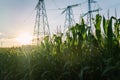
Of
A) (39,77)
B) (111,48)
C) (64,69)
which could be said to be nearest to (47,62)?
(39,77)

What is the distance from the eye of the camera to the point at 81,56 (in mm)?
4941

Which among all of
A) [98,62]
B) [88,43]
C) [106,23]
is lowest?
[98,62]

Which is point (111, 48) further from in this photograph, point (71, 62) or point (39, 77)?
point (39, 77)

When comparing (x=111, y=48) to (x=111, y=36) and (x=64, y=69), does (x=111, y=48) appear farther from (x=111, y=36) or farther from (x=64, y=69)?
(x=64, y=69)

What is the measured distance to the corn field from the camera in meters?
4.42

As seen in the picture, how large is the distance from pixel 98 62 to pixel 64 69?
0.76 meters

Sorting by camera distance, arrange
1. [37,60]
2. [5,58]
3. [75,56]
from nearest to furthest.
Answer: [75,56], [37,60], [5,58]

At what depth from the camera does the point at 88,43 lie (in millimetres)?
4867

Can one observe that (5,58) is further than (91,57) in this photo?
Yes

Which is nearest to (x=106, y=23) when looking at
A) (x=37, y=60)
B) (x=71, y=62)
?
(x=71, y=62)

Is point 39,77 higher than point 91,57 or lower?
lower

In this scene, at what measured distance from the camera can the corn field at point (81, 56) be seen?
442 centimetres

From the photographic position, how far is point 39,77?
5.70 meters

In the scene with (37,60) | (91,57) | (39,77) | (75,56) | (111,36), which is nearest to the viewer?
(111,36)
